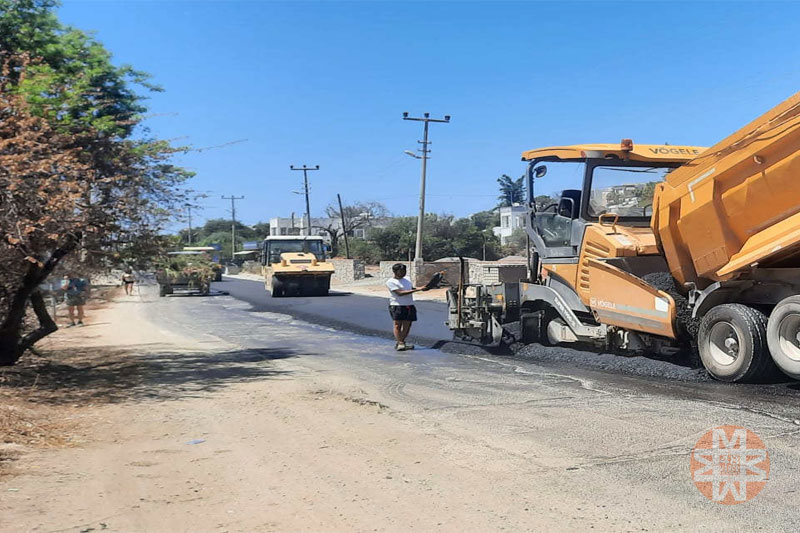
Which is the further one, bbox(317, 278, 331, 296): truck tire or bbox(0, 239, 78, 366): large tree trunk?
bbox(317, 278, 331, 296): truck tire

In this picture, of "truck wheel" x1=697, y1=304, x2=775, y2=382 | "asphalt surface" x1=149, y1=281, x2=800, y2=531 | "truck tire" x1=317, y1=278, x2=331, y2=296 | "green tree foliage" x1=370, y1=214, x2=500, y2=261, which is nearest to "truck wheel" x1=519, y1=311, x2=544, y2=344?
"asphalt surface" x1=149, y1=281, x2=800, y2=531

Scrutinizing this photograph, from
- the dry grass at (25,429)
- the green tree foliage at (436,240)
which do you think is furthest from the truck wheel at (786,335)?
the green tree foliage at (436,240)

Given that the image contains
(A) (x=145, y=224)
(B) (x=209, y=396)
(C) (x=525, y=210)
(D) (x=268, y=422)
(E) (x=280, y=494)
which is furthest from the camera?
(C) (x=525, y=210)

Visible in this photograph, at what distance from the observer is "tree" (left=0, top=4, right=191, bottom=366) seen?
22.3ft

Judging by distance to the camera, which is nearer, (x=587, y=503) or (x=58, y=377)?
(x=587, y=503)

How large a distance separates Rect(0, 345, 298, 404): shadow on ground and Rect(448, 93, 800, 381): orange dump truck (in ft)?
12.3

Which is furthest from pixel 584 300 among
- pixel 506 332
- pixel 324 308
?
pixel 324 308

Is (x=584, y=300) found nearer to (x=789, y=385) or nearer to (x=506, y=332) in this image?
(x=506, y=332)

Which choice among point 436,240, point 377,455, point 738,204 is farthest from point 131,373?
point 436,240

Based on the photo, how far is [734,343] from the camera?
7082 millimetres

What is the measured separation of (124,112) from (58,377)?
11.0 ft

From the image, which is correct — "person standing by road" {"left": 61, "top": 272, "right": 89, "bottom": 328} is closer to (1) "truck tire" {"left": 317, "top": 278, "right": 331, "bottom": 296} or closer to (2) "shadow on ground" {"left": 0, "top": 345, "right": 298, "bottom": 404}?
(2) "shadow on ground" {"left": 0, "top": 345, "right": 298, "bottom": 404}

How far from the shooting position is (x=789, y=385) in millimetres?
6879

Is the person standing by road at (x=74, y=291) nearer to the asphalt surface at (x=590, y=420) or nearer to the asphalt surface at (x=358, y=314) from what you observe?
the asphalt surface at (x=590, y=420)
